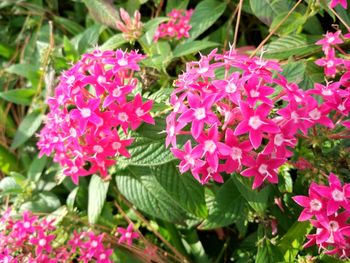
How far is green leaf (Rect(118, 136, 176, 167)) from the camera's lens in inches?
45.4

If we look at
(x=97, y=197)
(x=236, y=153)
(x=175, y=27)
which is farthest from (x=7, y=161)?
(x=236, y=153)

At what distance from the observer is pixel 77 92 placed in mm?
1178

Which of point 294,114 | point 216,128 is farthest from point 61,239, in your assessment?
point 294,114

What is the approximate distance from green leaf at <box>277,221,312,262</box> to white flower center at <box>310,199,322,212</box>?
0.27 metres

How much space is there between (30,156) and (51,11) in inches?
30.1

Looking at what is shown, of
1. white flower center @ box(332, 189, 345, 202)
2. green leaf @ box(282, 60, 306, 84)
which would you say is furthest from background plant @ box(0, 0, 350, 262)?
white flower center @ box(332, 189, 345, 202)

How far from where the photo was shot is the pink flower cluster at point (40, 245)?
144cm

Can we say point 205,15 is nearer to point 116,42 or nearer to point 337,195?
point 116,42

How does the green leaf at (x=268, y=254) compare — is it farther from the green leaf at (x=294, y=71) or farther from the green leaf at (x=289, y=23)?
the green leaf at (x=289, y=23)

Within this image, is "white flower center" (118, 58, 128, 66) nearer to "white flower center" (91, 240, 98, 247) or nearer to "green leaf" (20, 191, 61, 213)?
"white flower center" (91, 240, 98, 247)

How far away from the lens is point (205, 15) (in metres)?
1.78

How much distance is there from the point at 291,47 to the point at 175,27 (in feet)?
1.70

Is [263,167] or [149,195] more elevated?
[263,167]

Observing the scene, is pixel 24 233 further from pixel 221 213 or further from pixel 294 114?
pixel 294 114
